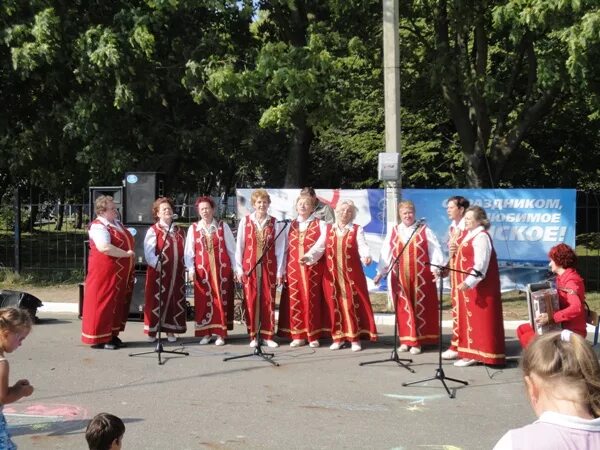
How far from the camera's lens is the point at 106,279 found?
872 cm

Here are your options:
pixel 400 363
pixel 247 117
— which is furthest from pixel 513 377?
pixel 247 117

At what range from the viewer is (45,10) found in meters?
13.4

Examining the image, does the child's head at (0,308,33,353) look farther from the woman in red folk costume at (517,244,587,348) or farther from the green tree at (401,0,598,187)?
the green tree at (401,0,598,187)

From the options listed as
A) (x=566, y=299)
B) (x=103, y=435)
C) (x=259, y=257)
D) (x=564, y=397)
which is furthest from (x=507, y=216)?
(x=564, y=397)

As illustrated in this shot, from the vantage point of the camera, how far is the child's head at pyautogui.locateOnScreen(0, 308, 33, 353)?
149 inches

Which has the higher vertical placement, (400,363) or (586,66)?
(586,66)

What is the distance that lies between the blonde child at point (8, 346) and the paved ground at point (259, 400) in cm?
165

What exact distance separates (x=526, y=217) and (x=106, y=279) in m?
6.77

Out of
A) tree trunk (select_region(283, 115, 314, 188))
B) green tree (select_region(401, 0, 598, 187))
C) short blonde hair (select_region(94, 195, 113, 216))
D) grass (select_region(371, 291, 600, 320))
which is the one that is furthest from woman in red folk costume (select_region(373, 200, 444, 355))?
tree trunk (select_region(283, 115, 314, 188))

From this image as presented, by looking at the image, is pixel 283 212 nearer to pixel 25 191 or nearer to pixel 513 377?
pixel 513 377

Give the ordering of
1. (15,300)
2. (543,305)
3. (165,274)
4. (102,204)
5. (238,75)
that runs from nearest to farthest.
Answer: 1. (543,305)
2. (102,204)
3. (165,274)
4. (15,300)
5. (238,75)

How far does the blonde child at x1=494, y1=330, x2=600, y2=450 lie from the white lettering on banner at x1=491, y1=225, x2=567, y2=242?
10.2m

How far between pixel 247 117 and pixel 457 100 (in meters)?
4.72

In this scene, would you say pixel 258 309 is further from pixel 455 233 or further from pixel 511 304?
pixel 511 304
